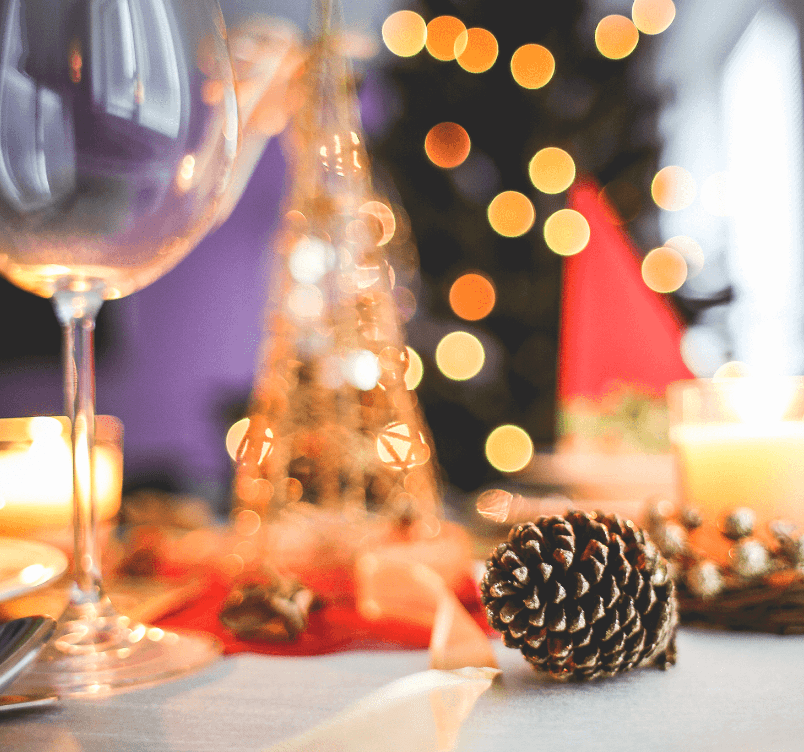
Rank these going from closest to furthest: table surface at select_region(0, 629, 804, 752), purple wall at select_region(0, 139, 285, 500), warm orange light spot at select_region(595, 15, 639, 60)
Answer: table surface at select_region(0, 629, 804, 752)
warm orange light spot at select_region(595, 15, 639, 60)
purple wall at select_region(0, 139, 285, 500)

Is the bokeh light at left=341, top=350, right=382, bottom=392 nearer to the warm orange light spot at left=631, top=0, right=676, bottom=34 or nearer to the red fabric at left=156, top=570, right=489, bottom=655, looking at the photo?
the red fabric at left=156, top=570, right=489, bottom=655

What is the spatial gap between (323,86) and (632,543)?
0.36 m

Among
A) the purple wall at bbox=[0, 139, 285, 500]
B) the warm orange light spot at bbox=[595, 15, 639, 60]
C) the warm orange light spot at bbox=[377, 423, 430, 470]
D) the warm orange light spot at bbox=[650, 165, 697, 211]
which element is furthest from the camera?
the purple wall at bbox=[0, 139, 285, 500]

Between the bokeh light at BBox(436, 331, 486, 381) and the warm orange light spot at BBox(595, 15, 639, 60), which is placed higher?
the warm orange light spot at BBox(595, 15, 639, 60)

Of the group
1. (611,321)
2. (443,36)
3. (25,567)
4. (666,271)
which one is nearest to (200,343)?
(443,36)

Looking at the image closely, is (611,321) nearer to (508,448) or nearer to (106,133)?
(508,448)

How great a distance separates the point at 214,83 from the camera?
32 cm

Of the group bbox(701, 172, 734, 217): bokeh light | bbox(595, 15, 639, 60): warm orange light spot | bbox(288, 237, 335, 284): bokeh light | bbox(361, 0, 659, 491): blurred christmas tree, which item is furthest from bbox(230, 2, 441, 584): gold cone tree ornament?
bbox(701, 172, 734, 217): bokeh light

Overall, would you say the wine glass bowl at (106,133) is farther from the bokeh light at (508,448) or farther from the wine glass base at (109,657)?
the bokeh light at (508,448)

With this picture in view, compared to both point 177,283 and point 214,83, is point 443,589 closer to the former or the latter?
point 214,83

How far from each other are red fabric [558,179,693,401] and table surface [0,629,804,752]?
217 cm

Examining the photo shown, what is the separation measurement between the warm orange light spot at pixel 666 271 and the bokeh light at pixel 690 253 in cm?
2

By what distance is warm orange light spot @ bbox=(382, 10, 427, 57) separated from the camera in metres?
1.96

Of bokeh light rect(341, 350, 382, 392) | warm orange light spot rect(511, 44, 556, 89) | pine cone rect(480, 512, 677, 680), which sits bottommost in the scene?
pine cone rect(480, 512, 677, 680)
